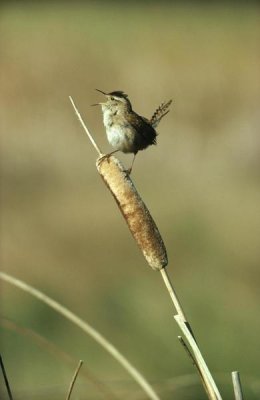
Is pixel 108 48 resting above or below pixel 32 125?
above

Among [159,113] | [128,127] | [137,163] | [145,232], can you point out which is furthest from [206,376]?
[137,163]

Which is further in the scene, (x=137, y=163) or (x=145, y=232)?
(x=137, y=163)

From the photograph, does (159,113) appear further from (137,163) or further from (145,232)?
(137,163)

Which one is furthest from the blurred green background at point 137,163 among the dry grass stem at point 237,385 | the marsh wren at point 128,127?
the dry grass stem at point 237,385

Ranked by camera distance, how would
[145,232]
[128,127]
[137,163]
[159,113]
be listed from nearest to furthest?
1. [145,232]
2. [159,113]
3. [128,127]
4. [137,163]

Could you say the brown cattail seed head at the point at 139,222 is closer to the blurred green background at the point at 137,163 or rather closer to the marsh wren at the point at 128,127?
the marsh wren at the point at 128,127

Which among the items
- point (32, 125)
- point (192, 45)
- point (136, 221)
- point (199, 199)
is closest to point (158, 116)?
point (136, 221)

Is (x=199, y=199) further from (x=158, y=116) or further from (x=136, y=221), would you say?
(x=136, y=221)
